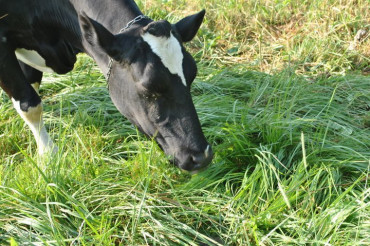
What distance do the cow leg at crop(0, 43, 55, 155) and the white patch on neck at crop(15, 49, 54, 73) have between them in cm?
16

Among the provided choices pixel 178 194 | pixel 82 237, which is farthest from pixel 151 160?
pixel 82 237

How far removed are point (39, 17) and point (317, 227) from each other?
240 cm

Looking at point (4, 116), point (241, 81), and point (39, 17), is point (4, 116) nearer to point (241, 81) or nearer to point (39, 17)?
point (39, 17)

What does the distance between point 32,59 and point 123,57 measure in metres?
1.29

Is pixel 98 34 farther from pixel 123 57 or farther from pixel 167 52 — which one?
pixel 167 52

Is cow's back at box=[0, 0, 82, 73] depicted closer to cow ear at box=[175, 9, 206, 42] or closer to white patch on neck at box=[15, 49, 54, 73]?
white patch on neck at box=[15, 49, 54, 73]

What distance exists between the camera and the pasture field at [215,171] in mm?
2891

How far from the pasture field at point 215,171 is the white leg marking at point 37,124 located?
9 cm

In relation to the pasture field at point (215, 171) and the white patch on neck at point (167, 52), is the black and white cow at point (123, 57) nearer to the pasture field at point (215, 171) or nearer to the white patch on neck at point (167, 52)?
the white patch on neck at point (167, 52)

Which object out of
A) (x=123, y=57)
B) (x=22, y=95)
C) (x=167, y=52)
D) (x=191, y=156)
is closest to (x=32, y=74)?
(x=22, y=95)

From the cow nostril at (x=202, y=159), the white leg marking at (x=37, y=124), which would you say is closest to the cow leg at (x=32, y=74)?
the white leg marking at (x=37, y=124)

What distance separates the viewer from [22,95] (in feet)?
12.9

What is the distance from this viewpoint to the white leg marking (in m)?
3.93

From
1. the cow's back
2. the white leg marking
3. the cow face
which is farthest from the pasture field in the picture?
the cow's back
